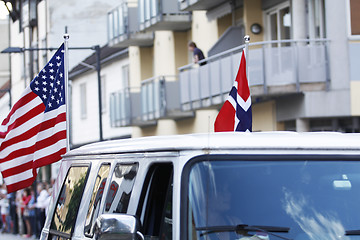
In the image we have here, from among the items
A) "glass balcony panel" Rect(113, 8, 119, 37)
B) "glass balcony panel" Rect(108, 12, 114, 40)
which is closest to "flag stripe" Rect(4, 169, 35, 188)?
"glass balcony panel" Rect(113, 8, 119, 37)

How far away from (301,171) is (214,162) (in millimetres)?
503

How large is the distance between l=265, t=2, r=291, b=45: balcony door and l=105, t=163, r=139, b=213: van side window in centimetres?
1864

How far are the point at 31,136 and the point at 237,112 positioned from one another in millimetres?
2978

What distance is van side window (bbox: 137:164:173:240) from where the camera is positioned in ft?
18.7

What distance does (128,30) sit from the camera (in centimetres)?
3659

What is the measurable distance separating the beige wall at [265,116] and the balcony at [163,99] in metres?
5.68

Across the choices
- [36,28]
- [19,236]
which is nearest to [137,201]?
[19,236]

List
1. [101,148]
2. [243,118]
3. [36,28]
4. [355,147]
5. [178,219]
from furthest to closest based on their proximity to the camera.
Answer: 1. [36,28]
2. [243,118]
3. [101,148]
4. [355,147]
5. [178,219]

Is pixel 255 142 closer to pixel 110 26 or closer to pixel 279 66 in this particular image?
pixel 279 66

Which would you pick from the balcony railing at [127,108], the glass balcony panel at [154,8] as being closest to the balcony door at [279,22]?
the glass balcony panel at [154,8]

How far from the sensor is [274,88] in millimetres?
23188

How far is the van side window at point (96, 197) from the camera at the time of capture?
646 cm

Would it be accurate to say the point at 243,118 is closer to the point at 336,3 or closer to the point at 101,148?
the point at 101,148

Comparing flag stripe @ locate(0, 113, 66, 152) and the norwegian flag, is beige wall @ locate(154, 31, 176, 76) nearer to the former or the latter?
flag stripe @ locate(0, 113, 66, 152)
